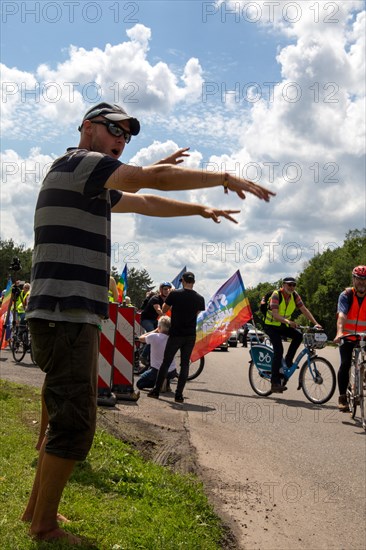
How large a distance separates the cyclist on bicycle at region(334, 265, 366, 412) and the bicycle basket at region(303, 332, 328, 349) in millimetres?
1794

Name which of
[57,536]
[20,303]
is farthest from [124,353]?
[20,303]

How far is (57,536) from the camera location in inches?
139

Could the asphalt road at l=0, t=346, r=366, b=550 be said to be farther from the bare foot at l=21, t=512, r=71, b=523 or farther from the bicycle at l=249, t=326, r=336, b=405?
the bare foot at l=21, t=512, r=71, b=523

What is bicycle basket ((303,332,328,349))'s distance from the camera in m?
12.2

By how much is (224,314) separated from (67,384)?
43.5 ft

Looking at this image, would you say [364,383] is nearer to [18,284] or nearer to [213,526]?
[213,526]

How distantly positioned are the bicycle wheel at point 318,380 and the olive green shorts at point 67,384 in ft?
29.2

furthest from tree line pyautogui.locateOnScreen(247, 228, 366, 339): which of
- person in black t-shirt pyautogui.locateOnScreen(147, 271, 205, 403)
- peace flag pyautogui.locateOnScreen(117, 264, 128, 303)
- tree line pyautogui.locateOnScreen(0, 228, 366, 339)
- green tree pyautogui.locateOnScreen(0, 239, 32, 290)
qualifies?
person in black t-shirt pyautogui.locateOnScreen(147, 271, 205, 403)

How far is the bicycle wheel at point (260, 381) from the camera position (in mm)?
13188

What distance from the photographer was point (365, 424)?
30.8 ft

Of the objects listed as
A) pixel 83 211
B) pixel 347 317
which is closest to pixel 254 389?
pixel 347 317

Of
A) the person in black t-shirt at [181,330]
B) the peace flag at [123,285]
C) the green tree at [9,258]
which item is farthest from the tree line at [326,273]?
the person in black t-shirt at [181,330]

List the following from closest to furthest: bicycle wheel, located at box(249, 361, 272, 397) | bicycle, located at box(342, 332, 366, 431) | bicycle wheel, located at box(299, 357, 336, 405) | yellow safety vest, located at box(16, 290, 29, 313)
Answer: bicycle, located at box(342, 332, 366, 431)
bicycle wheel, located at box(299, 357, 336, 405)
bicycle wheel, located at box(249, 361, 272, 397)
yellow safety vest, located at box(16, 290, 29, 313)

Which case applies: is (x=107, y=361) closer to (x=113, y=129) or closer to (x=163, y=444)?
(x=163, y=444)
